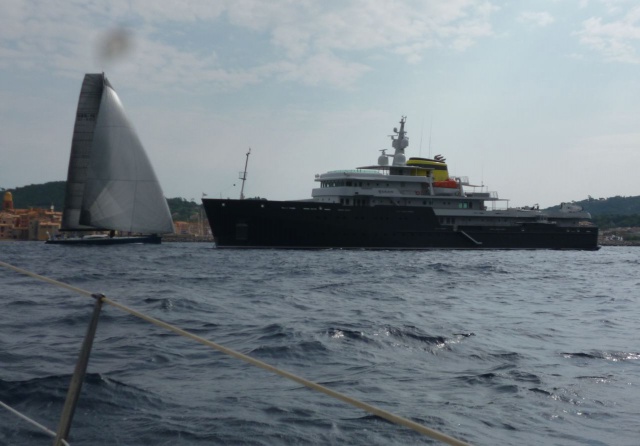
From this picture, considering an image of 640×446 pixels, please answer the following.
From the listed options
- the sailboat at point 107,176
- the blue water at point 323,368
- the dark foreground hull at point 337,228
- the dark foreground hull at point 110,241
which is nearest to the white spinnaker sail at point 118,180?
the sailboat at point 107,176

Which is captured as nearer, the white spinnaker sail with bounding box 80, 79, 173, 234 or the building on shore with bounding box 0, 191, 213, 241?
the white spinnaker sail with bounding box 80, 79, 173, 234

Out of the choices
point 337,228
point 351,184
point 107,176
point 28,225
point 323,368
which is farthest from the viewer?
point 28,225

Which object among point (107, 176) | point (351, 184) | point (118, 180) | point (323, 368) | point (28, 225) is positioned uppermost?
point (351, 184)

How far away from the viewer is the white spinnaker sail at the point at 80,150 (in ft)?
117

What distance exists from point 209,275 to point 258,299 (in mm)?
5651

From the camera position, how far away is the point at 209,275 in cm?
1702

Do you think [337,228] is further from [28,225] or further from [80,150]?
[28,225]

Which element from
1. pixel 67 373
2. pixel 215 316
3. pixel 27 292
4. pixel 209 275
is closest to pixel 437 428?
pixel 67 373

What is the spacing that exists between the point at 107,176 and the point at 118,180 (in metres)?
0.61

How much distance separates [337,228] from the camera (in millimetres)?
35562

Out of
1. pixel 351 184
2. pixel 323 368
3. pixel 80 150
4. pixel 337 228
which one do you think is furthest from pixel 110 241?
pixel 323 368

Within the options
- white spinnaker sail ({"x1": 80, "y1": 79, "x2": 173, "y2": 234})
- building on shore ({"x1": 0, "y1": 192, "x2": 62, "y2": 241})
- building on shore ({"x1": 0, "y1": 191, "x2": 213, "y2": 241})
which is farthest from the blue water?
building on shore ({"x1": 0, "y1": 192, "x2": 62, "y2": 241})

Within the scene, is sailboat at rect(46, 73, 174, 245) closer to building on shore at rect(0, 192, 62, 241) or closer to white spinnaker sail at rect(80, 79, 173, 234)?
white spinnaker sail at rect(80, 79, 173, 234)

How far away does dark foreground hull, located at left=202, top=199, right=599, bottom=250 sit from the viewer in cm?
3359
